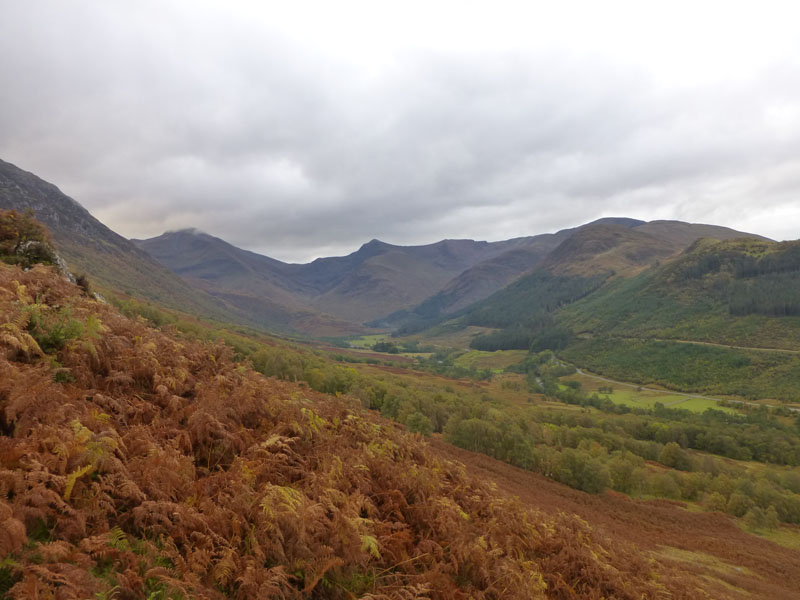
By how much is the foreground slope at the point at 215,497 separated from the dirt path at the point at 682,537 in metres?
5.02

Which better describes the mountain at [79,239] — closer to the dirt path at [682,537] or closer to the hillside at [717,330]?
the dirt path at [682,537]

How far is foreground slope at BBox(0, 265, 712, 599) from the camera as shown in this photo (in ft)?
17.0

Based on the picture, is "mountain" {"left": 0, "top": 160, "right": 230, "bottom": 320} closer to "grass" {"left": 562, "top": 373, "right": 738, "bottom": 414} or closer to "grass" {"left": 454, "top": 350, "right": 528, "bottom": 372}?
"grass" {"left": 454, "top": 350, "right": 528, "bottom": 372}

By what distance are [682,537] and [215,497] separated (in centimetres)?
2503

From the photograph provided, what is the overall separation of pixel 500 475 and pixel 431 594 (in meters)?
18.7

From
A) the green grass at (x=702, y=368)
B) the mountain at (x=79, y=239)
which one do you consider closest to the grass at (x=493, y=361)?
the green grass at (x=702, y=368)

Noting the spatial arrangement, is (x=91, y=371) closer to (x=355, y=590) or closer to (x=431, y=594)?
(x=355, y=590)

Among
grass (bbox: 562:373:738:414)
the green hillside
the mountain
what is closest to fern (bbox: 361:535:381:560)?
grass (bbox: 562:373:738:414)

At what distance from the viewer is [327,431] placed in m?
10.4

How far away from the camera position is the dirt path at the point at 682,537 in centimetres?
1544

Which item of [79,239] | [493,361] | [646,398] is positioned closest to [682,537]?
[646,398]

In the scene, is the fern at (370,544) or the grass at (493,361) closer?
the fern at (370,544)

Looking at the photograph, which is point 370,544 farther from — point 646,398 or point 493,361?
point 493,361

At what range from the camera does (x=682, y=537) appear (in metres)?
21.3
